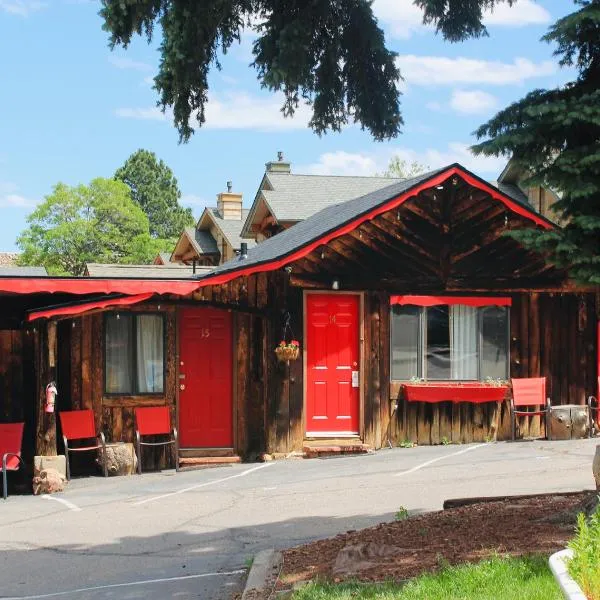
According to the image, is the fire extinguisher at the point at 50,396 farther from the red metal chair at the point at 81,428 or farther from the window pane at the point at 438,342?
the window pane at the point at 438,342

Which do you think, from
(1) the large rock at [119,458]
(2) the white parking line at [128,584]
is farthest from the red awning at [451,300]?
(2) the white parking line at [128,584]

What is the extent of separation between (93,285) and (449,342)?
6684 mm

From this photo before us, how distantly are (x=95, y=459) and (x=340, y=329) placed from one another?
4745 millimetres

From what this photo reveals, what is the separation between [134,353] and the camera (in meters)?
16.5

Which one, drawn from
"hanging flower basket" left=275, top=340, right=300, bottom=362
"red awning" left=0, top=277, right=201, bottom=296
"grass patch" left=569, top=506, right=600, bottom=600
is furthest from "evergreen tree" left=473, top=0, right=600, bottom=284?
"hanging flower basket" left=275, top=340, right=300, bottom=362

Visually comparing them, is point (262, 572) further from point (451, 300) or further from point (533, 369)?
point (533, 369)

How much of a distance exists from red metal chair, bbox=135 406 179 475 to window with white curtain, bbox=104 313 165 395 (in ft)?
1.29

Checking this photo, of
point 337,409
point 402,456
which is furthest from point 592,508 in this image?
point 337,409

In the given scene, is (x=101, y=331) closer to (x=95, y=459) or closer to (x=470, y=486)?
(x=95, y=459)

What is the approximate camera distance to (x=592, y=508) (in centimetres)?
766

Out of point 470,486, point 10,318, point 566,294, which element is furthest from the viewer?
point 566,294

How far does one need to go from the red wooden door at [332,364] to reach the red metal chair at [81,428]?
12.0 ft

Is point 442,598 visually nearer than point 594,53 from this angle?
Yes

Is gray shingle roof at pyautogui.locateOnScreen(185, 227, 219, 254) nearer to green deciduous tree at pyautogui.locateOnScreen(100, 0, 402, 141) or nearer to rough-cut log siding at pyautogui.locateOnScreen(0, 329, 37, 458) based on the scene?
rough-cut log siding at pyautogui.locateOnScreen(0, 329, 37, 458)
